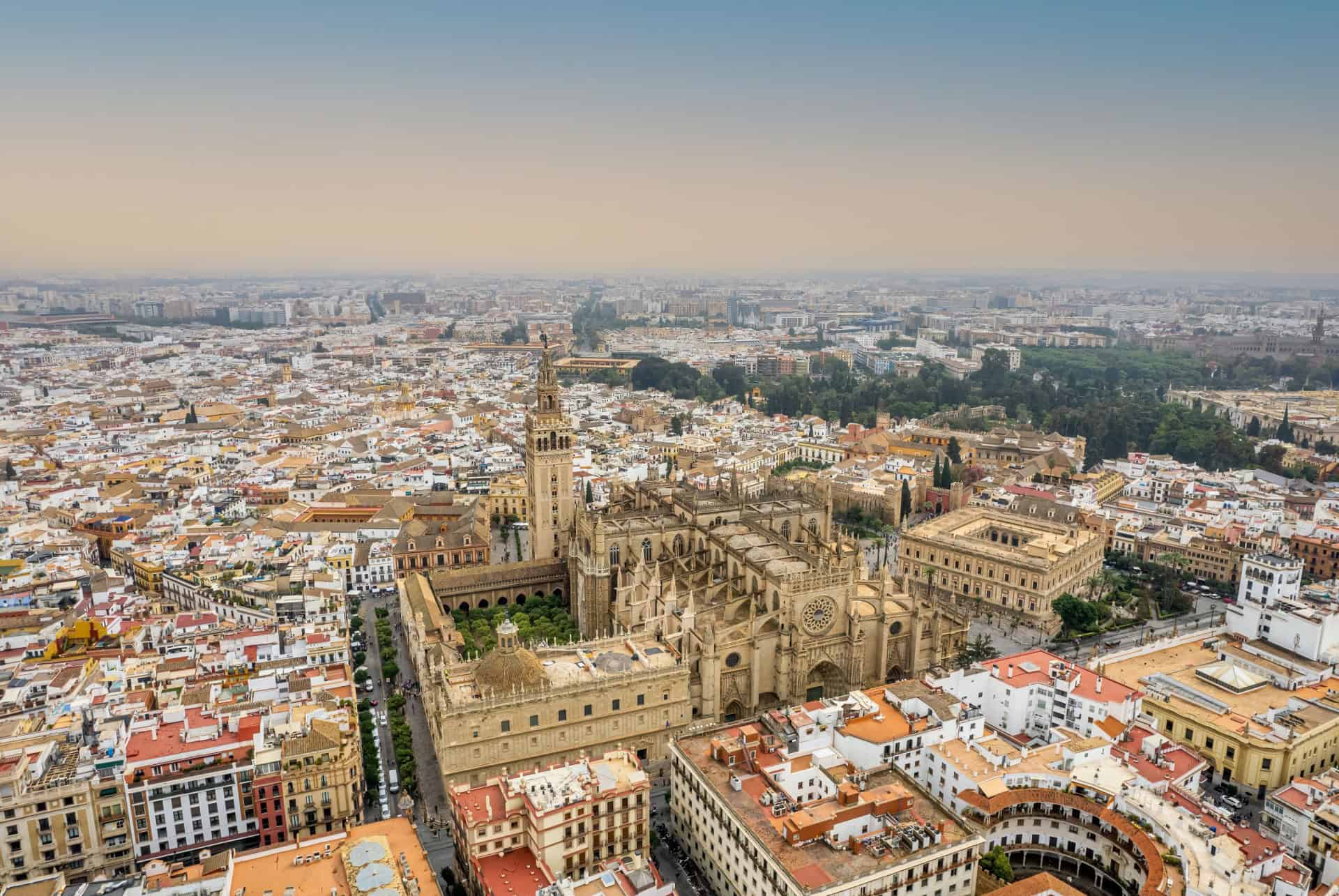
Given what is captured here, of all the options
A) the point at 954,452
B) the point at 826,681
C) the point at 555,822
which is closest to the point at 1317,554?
the point at 954,452

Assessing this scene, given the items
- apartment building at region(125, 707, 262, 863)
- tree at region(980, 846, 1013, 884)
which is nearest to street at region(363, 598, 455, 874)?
apartment building at region(125, 707, 262, 863)

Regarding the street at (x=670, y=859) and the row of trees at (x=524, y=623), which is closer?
the street at (x=670, y=859)

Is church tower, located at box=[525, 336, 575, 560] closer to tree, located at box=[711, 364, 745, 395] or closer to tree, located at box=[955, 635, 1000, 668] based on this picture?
tree, located at box=[955, 635, 1000, 668]

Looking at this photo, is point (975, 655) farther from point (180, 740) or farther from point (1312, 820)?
point (180, 740)

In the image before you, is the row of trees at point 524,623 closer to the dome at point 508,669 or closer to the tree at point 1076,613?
the dome at point 508,669

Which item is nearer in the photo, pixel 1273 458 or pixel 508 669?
pixel 508 669

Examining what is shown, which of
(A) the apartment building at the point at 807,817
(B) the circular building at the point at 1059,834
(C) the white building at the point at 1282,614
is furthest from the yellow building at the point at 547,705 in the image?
(C) the white building at the point at 1282,614
